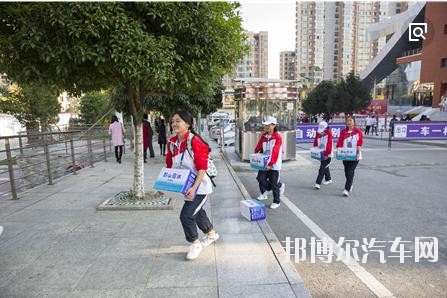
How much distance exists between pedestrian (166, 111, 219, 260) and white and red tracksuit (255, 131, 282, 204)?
8.11 ft

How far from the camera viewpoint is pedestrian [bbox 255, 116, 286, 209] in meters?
5.96

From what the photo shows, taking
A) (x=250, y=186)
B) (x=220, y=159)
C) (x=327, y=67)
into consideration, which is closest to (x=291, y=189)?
(x=250, y=186)

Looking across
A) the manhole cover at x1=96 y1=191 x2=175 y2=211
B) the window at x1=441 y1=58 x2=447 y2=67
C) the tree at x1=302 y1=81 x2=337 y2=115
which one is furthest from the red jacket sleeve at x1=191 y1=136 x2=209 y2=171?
the window at x1=441 y1=58 x2=447 y2=67

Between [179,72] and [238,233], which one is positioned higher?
[179,72]

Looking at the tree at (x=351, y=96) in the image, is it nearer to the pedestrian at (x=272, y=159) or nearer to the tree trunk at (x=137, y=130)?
the pedestrian at (x=272, y=159)

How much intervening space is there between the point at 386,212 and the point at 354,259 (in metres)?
2.25

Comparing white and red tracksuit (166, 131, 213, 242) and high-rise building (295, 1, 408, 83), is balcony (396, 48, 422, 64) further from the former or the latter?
white and red tracksuit (166, 131, 213, 242)

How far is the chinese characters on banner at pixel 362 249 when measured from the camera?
400 centimetres

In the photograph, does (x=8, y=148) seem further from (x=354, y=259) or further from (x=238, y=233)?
(x=354, y=259)

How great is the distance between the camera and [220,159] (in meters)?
12.8

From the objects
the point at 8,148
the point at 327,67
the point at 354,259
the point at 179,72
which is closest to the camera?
the point at 354,259

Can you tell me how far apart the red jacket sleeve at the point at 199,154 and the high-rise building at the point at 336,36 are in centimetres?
11007

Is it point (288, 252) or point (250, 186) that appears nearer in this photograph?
point (288, 252)

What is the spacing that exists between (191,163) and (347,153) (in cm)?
452
